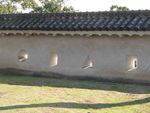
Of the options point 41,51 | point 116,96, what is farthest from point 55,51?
point 116,96

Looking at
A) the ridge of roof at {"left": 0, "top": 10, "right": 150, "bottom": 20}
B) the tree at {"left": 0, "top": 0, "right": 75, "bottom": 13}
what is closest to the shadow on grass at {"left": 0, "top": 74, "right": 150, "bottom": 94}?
the ridge of roof at {"left": 0, "top": 10, "right": 150, "bottom": 20}

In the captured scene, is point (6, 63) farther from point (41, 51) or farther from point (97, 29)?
point (97, 29)

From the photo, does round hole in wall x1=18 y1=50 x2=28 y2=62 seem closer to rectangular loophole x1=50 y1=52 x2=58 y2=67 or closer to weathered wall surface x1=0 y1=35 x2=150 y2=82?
weathered wall surface x1=0 y1=35 x2=150 y2=82

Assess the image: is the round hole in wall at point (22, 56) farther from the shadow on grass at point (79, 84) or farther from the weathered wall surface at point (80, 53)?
the shadow on grass at point (79, 84)

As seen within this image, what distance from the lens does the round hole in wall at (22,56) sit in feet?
55.8

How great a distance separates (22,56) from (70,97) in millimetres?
6274

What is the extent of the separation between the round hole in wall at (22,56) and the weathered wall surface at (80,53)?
133 millimetres

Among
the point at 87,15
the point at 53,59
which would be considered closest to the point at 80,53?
the point at 53,59

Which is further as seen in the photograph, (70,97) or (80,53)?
(80,53)

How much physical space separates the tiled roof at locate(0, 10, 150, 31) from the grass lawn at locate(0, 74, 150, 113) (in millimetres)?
2043

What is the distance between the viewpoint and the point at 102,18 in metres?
15.5

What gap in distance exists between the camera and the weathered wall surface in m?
14.5

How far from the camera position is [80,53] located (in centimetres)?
1562

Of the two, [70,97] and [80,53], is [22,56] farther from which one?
[70,97]
